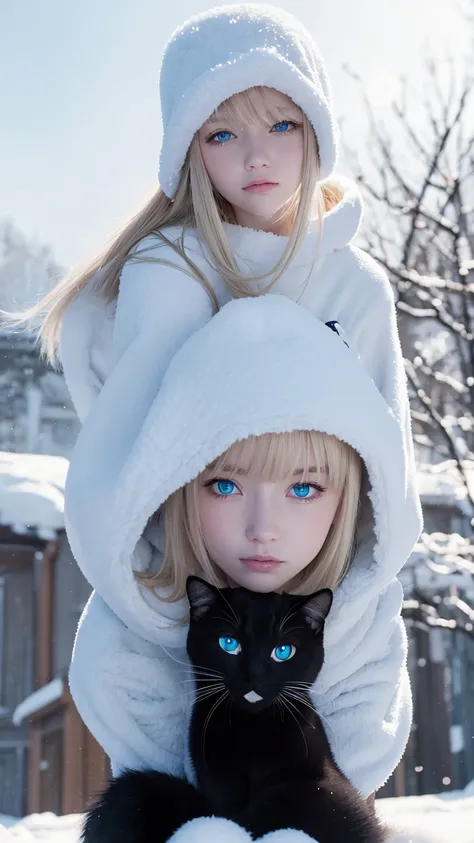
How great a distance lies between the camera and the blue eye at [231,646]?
4.42 ft

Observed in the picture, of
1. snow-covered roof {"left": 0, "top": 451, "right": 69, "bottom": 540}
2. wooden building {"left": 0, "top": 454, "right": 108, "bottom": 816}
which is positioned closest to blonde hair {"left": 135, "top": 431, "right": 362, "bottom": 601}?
snow-covered roof {"left": 0, "top": 451, "right": 69, "bottom": 540}

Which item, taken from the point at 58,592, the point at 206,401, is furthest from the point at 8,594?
the point at 206,401

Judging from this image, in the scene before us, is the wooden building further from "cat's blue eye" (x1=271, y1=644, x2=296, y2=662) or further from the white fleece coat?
"cat's blue eye" (x1=271, y1=644, x2=296, y2=662)

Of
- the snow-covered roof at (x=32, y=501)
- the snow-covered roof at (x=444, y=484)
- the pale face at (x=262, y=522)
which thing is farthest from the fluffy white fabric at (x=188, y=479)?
the snow-covered roof at (x=444, y=484)

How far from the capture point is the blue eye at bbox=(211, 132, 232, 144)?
1.57 m

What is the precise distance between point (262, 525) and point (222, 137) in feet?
2.40

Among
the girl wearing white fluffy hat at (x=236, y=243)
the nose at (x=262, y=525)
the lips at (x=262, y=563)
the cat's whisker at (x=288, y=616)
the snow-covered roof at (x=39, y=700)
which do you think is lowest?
the snow-covered roof at (x=39, y=700)

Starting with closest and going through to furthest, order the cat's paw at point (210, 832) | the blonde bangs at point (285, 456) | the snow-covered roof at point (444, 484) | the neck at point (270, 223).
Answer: the cat's paw at point (210, 832)
the blonde bangs at point (285, 456)
the neck at point (270, 223)
the snow-covered roof at point (444, 484)

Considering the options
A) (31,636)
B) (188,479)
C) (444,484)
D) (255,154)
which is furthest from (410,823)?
(444,484)

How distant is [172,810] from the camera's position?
135 cm

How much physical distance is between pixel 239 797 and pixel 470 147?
16.5 feet

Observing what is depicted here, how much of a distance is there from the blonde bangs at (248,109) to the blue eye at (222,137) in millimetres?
27

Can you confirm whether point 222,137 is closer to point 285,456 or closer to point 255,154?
point 255,154

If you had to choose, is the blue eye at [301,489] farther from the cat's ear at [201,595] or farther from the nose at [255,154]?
the nose at [255,154]
